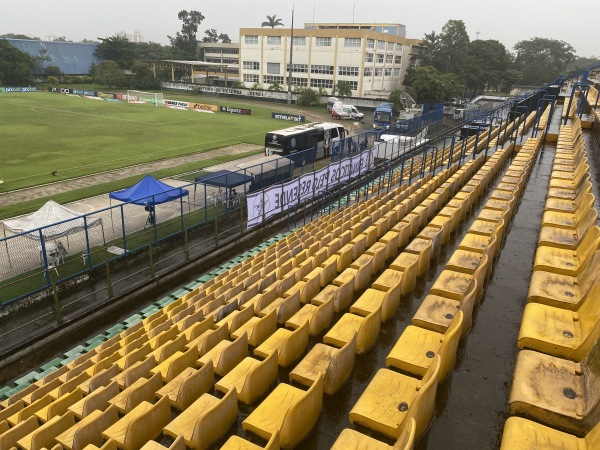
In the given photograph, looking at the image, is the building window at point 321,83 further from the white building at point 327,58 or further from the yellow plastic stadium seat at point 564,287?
the yellow plastic stadium seat at point 564,287

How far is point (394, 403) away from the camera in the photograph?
3869 millimetres

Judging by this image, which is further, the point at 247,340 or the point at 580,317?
the point at 247,340

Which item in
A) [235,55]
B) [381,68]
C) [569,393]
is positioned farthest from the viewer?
[235,55]

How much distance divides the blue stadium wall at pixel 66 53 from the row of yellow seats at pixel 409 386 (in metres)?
111

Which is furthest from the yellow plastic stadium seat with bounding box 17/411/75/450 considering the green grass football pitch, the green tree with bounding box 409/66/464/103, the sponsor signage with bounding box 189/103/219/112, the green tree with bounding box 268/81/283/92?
the green tree with bounding box 268/81/283/92

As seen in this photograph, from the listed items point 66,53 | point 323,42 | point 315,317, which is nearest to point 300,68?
point 323,42

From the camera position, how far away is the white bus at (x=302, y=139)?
27328 mm

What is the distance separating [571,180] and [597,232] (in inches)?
239

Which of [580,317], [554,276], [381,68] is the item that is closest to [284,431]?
[580,317]

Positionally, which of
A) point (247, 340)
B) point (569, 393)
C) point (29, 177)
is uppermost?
point (569, 393)

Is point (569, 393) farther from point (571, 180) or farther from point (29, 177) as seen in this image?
point (29, 177)

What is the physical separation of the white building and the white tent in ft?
215

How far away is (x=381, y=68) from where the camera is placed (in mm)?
77062

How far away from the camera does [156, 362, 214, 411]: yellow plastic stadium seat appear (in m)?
4.64
